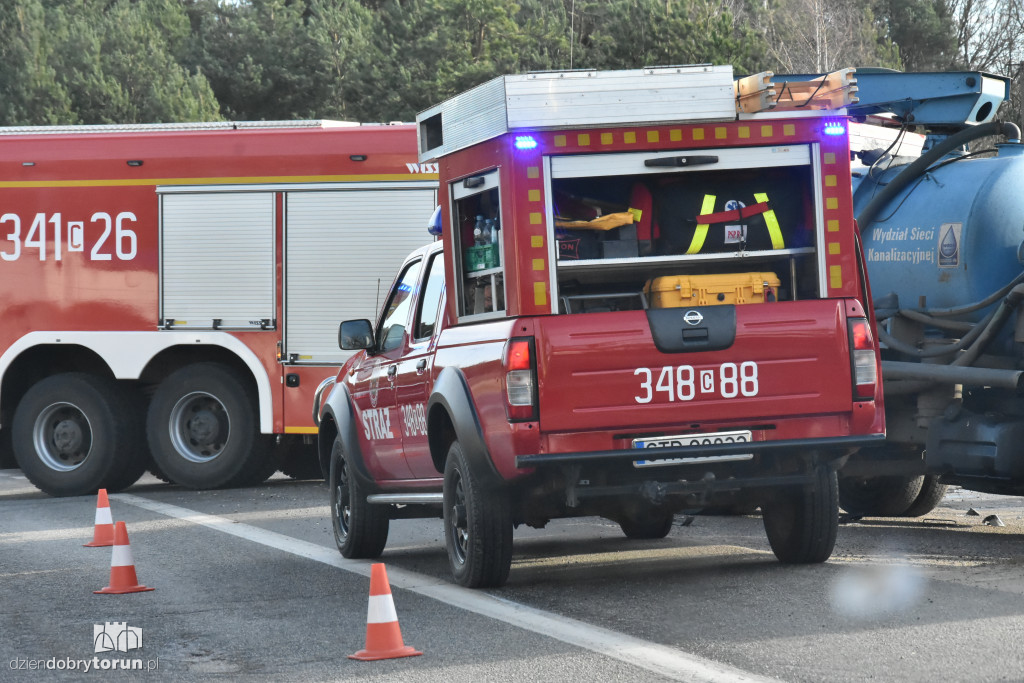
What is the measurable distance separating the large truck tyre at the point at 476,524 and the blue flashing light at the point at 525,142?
1629mm

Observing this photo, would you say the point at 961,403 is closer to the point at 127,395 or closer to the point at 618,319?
the point at 618,319

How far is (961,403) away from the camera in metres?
10.1

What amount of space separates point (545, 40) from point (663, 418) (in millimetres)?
41071

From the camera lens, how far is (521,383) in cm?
781

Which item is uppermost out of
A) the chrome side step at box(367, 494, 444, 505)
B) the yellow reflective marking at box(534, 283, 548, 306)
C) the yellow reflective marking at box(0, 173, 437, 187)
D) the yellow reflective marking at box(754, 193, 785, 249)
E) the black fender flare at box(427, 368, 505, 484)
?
the yellow reflective marking at box(0, 173, 437, 187)

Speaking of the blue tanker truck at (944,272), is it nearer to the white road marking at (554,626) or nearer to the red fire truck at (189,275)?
the white road marking at (554,626)

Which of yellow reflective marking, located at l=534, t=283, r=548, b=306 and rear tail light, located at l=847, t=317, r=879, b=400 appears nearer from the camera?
yellow reflective marking, located at l=534, t=283, r=548, b=306

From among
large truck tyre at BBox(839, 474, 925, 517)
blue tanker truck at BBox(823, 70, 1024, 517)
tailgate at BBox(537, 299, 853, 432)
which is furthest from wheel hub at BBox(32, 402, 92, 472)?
tailgate at BBox(537, 299, 853, 432)

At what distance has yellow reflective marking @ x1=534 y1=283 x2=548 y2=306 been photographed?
7965 millimetres

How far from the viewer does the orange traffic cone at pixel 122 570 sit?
898cm

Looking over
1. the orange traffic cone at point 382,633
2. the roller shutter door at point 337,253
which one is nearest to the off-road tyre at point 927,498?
the roller shutter door at point 337,253

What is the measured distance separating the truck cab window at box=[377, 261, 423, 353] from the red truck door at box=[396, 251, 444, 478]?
199 mm

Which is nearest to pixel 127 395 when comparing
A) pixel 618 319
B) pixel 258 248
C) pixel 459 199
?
pixel 258 248

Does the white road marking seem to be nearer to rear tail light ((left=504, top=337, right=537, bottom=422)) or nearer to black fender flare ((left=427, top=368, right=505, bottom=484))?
black fender flare ((left=427, top=368, right=505, bottom=484))
